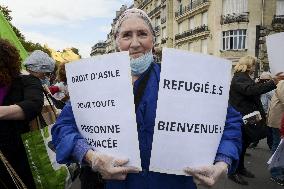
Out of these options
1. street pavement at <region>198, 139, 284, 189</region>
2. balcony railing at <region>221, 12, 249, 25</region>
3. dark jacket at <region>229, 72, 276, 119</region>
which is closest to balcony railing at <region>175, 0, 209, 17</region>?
balcony railing at <region>221, 12, 249, 25</region>

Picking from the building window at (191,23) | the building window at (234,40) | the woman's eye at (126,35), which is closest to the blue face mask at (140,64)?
the woman's eye at (126,35)

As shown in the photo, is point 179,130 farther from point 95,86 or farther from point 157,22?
point 157,22

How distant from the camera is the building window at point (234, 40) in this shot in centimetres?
3538

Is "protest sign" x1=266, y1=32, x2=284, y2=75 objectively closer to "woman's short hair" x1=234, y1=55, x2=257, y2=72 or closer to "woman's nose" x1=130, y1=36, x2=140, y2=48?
"woman's nose" x1=130, y1=36, x2=140, y2=48

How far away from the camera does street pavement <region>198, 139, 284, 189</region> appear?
565cm

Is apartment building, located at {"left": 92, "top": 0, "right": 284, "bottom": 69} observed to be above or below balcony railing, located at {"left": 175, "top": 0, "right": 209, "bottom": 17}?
below

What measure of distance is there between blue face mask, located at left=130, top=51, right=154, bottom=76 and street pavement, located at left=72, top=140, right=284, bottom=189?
9.48 feet

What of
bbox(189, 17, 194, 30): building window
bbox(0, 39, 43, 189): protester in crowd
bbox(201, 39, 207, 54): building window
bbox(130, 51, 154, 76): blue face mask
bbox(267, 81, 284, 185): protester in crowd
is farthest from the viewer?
bbox(189, 17, 194, 30): building window

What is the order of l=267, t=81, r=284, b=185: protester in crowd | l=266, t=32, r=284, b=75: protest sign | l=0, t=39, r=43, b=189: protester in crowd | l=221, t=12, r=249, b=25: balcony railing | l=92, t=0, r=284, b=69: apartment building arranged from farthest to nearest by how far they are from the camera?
l=221, t=12, r=249, b=25: balcony railing
l=92, t=0, r=284, b=69: apartment building
l=267, t=81, r=284, b=185: protester in crowd
l=266, t=32, r=284, b=75: protest sign
l=0, t=39, r=43, b=189: protester in crowd

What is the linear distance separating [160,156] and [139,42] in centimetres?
54

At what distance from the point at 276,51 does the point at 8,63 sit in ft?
6.09

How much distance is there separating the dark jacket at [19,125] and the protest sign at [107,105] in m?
1.02

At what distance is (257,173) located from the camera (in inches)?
252

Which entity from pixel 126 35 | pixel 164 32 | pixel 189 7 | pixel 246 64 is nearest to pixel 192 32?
pixel 189 7
